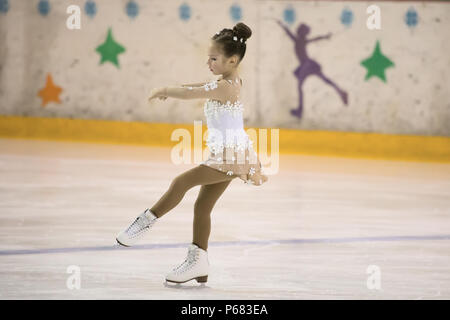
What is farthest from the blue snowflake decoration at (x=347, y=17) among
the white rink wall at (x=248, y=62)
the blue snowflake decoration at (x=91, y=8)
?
the blue snowflake decoration at (x=91, y=8)

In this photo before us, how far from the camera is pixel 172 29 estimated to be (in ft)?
42.1

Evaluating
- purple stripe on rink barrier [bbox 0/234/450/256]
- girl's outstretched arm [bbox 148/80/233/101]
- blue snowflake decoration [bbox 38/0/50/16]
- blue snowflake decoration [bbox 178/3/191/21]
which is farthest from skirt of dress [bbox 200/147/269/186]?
blue snowflake decoration [bbox 38/0/50/16]

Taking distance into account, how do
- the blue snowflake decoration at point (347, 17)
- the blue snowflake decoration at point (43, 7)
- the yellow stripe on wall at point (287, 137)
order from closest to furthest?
1. the yellow stripe on wall at point (287, 137)
2. the blue snowflake decoration at point (347, 17)
3. the blue snowflake decoration at point (43, 7)

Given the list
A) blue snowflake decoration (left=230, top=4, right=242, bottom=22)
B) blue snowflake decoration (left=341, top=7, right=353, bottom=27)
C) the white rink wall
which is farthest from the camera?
blue snowflake decoration (left=230, top=4, right=242, bottom=22)

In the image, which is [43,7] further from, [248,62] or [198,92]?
[198,92]

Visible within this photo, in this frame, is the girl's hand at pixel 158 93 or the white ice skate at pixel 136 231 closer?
the girl's hand at pixel 158 93

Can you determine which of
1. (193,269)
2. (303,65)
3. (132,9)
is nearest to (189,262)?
(193,269)

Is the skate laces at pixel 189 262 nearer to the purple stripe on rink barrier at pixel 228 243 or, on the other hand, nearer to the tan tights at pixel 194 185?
the tan tights at pixel 194 185

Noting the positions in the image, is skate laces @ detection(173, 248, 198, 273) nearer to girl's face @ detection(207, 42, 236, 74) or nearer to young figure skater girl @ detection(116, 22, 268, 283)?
young figure skater girl @ detection(116, 22, 268, 283)

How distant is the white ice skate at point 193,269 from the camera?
4.65m

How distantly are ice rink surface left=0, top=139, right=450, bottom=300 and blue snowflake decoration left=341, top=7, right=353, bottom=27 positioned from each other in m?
2.38

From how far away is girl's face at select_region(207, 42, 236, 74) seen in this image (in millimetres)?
4652

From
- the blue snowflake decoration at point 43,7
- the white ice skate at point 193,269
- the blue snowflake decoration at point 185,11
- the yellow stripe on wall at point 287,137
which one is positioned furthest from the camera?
the blue snowflake decoration at point 43,7
